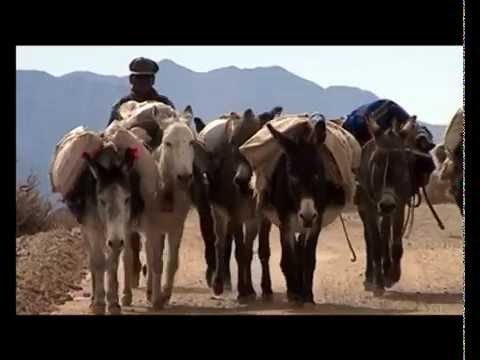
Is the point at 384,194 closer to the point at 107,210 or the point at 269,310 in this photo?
the point at 269,310

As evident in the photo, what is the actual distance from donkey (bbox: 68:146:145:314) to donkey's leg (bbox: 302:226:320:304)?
1.67 metres

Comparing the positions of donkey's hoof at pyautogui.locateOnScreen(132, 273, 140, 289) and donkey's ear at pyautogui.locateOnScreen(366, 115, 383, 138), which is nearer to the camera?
donkey's ear at pyautogui.locateOnScreen(366, 115, 383, 138)

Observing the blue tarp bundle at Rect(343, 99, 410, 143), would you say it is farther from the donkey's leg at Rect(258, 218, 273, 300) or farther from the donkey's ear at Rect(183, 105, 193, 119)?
the donkey's ear at Rect(183, 105, 193, 119)

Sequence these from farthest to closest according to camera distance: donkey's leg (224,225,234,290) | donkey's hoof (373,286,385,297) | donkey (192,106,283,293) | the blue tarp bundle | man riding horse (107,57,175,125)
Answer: man riding horse (107,57,175,125) → the blue tarp bundle → donkey's hoof (373,286,385,297) → donkey's leg (224,225,234,290) → donkey (192,106,283,293)

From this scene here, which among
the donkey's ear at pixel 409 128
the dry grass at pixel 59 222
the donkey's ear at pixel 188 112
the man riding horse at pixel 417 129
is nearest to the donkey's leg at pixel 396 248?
the man riding horse at pixel 417 129

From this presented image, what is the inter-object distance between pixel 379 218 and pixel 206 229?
76.1 inches

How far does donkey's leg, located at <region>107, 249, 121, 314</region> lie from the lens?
10.4 meters

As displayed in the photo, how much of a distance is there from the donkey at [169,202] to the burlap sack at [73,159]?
2.44ft

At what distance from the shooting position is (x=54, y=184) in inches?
417

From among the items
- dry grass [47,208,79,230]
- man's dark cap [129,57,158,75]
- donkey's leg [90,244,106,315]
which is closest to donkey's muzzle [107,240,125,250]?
donkey's leg [90,244,106,315]

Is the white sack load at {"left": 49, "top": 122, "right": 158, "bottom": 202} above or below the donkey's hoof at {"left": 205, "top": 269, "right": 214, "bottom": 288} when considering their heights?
above

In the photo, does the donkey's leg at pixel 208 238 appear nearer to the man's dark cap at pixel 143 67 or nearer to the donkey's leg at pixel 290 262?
the donkey's leg at pixel 290 262

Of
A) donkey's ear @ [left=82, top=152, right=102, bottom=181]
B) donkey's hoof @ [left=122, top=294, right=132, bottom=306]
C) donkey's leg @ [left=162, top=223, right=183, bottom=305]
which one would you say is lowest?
donkey's hoof @ [left=122, top=294, right=132, bottom=306]
